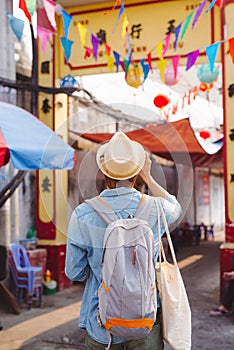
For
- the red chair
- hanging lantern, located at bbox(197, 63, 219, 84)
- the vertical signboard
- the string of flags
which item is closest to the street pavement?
the red chair

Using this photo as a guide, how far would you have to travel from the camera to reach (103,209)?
7.64 ft

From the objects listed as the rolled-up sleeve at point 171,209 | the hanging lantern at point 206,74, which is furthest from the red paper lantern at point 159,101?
the rolled-up sleeve at point 171,209

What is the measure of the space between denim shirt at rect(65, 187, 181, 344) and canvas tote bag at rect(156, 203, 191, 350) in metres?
0.13

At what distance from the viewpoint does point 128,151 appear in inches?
93.9

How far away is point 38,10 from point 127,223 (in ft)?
18.2

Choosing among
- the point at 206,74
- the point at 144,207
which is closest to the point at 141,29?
the point at 206,74

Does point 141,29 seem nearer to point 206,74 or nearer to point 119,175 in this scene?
point 206,74

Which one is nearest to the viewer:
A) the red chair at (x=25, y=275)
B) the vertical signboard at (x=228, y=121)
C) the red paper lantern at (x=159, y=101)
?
the red chair at (x=25, y=275)

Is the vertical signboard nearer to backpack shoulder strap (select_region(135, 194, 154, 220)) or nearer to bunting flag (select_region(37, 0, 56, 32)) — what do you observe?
bunting flag (select_region(37, 0, 56, 32))

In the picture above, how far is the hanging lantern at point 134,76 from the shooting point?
23.4 ft

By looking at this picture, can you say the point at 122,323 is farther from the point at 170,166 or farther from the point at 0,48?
the point at 170,166

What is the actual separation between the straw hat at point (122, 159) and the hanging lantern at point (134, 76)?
487 cm

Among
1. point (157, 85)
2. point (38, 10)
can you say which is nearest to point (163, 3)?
point (38, 10)

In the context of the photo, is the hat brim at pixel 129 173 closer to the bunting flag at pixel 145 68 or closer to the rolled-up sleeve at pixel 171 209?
the rolled-up sleeve at pixel 171 209
